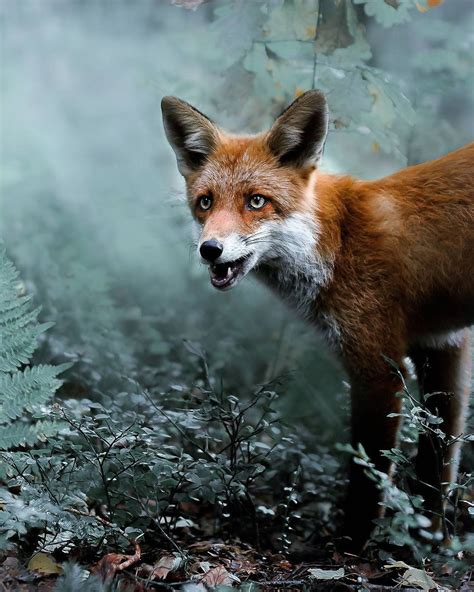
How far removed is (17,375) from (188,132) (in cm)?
149

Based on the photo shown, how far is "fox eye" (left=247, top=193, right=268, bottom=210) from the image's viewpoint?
9.21ft

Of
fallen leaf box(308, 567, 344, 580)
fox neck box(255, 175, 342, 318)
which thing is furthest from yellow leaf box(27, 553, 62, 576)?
fox neck box(255, 175, 342, 318)

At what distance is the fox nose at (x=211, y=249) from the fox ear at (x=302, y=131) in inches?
23.8

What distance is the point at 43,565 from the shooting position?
6.56ft

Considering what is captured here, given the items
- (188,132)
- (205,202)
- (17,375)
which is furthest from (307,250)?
(17,375)

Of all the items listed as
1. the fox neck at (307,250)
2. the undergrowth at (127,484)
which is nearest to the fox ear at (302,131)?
the fox neck at (307,250)

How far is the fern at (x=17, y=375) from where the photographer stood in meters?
1.94

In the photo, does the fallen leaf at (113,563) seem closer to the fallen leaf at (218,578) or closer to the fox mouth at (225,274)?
the fallen leaf at (218,578)

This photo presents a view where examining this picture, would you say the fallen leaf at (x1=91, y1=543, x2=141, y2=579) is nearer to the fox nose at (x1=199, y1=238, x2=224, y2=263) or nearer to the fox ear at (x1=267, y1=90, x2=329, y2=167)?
the fox nose at (x1=199, y1=238, x2=224, y2=263)

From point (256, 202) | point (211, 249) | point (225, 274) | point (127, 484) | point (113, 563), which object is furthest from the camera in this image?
point (256, 202)

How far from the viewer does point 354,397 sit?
2742mm

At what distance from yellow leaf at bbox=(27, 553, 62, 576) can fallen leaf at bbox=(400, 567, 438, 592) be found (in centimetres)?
102

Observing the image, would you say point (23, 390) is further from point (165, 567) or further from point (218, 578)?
point (218, 578)

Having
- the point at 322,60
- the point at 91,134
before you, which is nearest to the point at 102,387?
the point at 322,60
